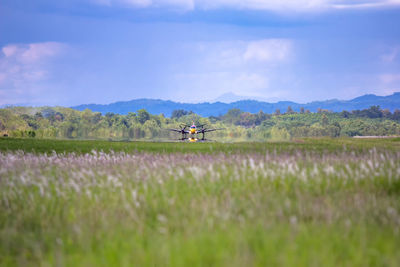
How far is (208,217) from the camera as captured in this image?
8.80 metres

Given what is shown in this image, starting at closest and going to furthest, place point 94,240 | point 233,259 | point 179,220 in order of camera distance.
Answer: point 233,259, point 94,240, point 179,220

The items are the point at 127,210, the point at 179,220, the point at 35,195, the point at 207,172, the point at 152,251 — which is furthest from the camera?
the point at 207,172

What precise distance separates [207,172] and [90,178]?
139 inches

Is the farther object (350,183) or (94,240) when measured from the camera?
(350,183)

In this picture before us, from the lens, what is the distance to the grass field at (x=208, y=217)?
22.4 ft

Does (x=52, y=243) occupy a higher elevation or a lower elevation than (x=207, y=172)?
lower

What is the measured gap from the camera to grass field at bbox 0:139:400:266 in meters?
6.81

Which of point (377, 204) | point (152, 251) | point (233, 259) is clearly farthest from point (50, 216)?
point (377, 204)

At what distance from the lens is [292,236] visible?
23.9 feet

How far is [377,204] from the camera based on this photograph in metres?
10.1

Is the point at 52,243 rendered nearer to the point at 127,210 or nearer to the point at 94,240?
the point at 94,240

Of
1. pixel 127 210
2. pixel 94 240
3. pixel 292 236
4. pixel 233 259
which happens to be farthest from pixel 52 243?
pixel 292 236

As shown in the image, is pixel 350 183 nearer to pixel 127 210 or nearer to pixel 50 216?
pixel 127 210

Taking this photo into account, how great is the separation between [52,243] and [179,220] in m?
2.47
